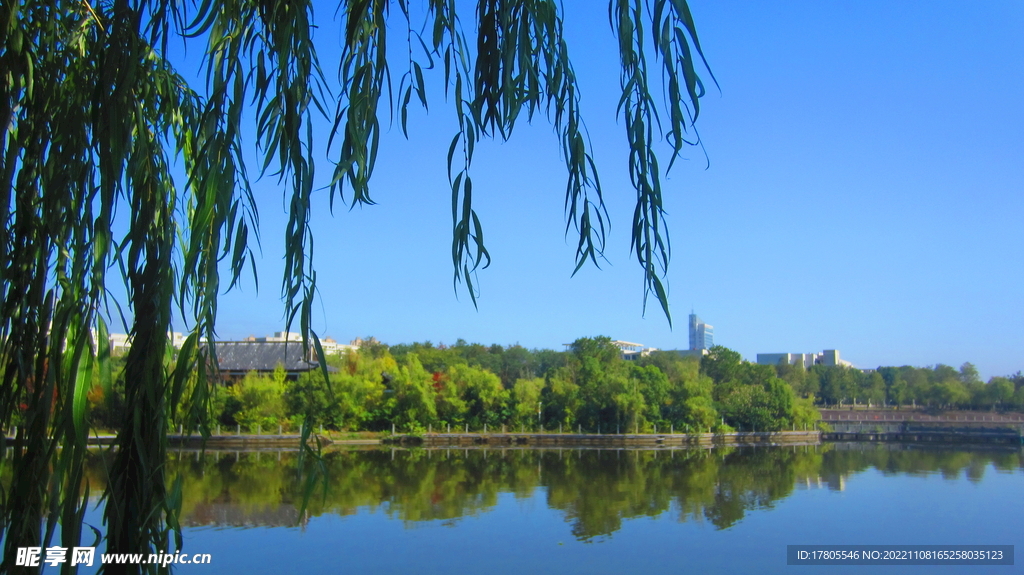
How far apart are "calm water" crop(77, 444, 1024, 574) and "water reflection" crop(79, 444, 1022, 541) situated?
0.22 feet

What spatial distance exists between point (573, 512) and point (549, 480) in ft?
11.9

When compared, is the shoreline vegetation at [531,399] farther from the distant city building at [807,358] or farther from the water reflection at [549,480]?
the distant city building at [807,358]

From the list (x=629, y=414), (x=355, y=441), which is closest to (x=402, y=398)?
(x=355, y=441)

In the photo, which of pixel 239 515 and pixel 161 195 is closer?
pixel 161 195

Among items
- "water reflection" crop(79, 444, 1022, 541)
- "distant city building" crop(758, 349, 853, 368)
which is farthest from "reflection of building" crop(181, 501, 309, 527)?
"distant city building" crop(758, 349, 853, 368)

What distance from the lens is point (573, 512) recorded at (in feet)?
41.8

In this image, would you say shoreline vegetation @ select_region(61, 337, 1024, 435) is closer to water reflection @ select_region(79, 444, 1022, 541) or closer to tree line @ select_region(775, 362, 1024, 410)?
water reflection @ select_region(79, 444, 1022, 541)

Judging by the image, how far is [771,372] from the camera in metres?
30.4

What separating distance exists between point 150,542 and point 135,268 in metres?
0.41

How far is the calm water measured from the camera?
9531mm

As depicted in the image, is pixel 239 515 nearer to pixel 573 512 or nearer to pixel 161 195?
pixel 573 512

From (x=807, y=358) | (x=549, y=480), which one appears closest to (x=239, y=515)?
(x=549, y=480)

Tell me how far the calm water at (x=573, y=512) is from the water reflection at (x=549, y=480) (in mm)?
66

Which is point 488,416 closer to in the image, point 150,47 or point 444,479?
point 444,479
